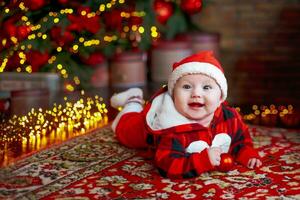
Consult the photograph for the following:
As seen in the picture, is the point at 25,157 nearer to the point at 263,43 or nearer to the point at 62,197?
the point at 62,197

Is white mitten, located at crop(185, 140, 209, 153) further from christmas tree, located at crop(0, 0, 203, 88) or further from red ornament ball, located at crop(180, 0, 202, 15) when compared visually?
red ornament ball, located at crop(180, 0, 202, 15)

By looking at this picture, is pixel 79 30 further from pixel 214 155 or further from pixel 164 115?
pixel 214 155

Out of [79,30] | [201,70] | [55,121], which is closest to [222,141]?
[201,70]

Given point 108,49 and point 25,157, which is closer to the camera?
point 25,157

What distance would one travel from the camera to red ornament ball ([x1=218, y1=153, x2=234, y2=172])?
6.16 feet

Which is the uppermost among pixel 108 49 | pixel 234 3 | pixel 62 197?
pixel 234 3

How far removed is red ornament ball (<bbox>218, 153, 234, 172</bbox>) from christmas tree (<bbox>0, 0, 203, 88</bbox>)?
1289mm

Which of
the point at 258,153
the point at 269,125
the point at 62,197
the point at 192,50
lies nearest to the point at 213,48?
the point at 192,50

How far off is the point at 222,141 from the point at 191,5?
1.53m

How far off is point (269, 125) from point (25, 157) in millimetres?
1153

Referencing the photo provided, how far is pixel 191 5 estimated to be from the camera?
132 inches

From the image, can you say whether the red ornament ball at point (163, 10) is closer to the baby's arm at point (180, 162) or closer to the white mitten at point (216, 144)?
the white mitten at point (216, 144)

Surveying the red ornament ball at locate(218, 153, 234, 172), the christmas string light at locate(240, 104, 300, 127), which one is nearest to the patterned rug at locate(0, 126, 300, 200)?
the red ornament ball at locate(218, 153, 234, 172)

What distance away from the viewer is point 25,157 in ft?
6.84
